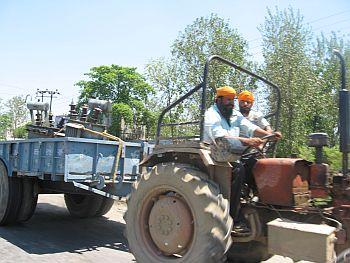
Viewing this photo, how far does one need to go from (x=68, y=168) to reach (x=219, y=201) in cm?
290

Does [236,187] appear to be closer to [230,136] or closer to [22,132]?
[230,136]

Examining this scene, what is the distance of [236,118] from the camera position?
4.98 m

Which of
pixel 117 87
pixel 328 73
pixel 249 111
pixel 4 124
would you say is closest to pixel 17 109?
pixel 4 124

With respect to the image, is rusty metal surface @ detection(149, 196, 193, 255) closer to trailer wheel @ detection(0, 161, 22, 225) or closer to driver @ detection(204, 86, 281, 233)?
driver @ detection(204, 86, 281, 233)

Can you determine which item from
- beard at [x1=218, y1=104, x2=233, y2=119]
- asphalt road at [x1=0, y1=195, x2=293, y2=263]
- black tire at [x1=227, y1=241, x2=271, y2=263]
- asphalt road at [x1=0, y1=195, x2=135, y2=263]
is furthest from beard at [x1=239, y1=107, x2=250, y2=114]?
asphalt road at [x1=0, y1=195, x2=135, y2=263]

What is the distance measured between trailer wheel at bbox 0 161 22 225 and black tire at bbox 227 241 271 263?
4021mm

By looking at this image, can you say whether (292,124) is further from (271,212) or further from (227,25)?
(271,212)

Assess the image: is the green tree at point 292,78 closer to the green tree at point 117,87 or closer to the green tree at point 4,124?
the green tree at point 117,87

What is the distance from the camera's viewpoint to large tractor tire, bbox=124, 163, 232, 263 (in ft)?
13.0

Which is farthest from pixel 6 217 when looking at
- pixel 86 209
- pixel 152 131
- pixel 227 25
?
pixel 152 131

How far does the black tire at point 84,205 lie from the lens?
8.44 m

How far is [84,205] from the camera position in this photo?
8.54 meters

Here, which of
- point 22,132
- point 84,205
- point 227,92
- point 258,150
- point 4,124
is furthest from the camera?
point 4,124

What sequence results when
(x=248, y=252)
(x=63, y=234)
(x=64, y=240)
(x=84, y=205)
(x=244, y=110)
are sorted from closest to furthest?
1. (x=248, y=252)
2. (x=244, y=110)
3. (x=64, y=240)
4. (x=63, y=234)
5. (x=84, y=205)
